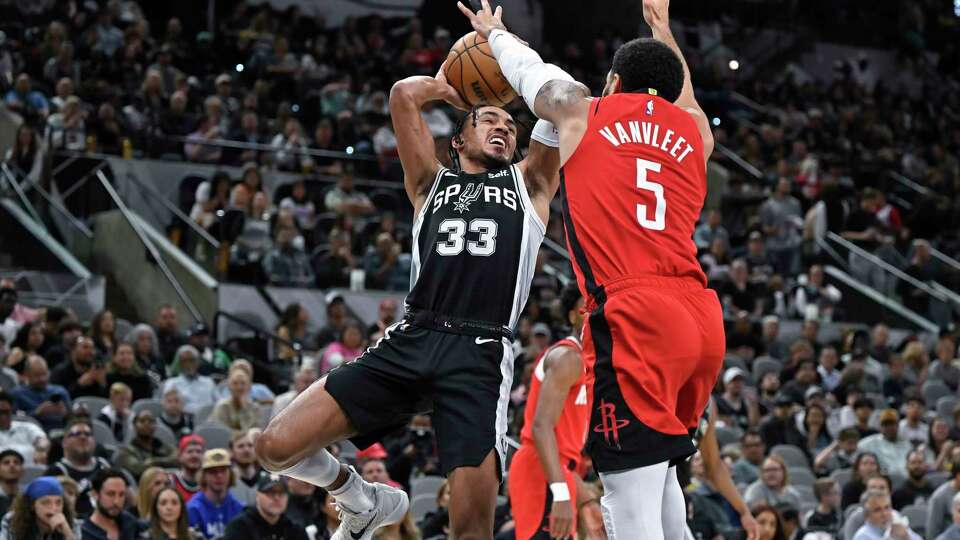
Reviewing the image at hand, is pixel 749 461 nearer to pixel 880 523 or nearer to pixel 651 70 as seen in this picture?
pixel 880 523

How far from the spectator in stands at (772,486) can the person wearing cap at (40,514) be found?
6.00m

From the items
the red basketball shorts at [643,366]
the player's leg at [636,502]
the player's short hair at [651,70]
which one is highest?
the player's short hair at [651,70]

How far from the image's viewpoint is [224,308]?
16.9 metres

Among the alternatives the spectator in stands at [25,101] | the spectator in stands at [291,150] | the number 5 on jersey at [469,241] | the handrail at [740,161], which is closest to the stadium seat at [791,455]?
the spectator in stands at [291,150]

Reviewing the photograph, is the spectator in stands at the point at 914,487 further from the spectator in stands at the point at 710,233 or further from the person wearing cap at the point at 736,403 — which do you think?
the spectator in stands at the point at 710,233

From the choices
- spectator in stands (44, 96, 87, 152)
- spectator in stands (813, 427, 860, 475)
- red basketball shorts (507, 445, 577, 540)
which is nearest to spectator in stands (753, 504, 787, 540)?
red basketball shorts (507, 445, 577, 540)

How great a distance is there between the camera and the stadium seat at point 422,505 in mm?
11961

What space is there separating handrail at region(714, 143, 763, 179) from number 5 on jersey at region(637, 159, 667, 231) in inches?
703

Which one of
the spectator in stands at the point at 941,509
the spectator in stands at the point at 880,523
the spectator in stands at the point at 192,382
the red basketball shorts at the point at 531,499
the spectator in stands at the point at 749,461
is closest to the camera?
the red basketball shorts at the point at 531,499

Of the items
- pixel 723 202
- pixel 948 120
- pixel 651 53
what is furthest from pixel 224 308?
pixel 948 120

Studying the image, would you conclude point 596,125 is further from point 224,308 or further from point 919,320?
point 919,320

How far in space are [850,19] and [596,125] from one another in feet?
87.4

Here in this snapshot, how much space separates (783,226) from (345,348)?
29.1ft

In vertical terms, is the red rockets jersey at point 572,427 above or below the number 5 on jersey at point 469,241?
below
